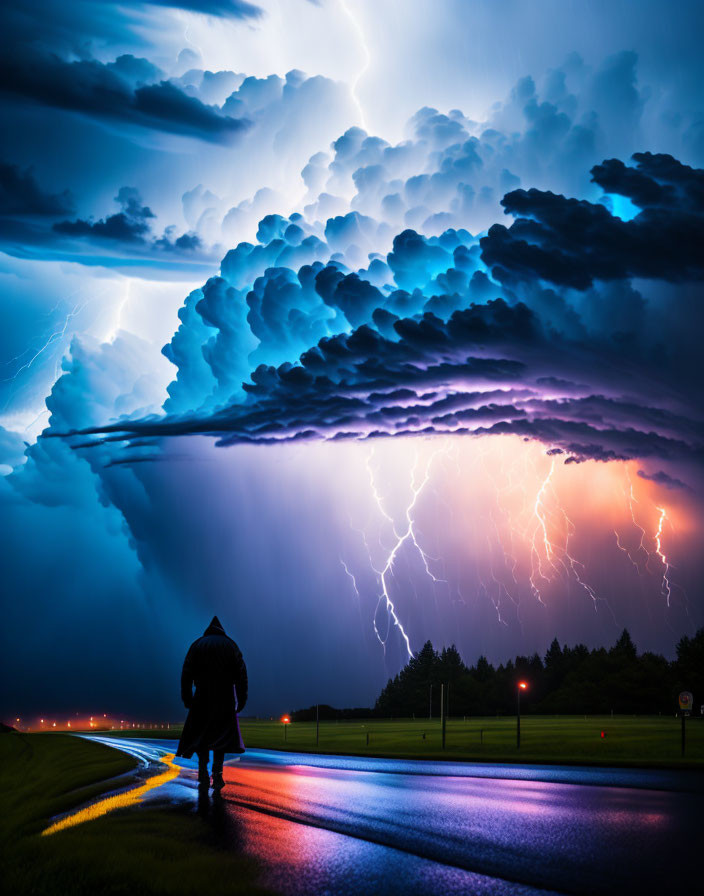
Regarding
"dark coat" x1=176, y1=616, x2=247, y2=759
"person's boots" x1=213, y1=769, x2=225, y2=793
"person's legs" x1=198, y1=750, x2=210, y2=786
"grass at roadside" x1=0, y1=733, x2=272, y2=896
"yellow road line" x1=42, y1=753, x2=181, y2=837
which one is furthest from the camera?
"person's legs" x1=198, y1=750, x2=210, y2=786

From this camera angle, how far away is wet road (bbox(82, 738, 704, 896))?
613 cm

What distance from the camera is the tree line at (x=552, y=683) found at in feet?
390

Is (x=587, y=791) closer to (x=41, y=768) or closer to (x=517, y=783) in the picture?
(x=517, y=783)

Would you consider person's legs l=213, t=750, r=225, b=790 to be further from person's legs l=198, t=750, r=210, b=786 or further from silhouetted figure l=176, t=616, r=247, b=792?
person's legs l=198, t=750, r=210, b=786

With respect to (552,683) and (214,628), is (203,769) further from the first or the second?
(552,683)

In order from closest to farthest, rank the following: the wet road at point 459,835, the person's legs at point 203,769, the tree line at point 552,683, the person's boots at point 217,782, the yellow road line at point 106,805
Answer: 1. the wet road at point 459,835
2. the yellow road line at point 106,805
3. the person's boots at point 217,782
4. the person's legs at point 203,769
5. the tree line at point 552,683

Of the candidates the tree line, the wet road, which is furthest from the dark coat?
the tree line

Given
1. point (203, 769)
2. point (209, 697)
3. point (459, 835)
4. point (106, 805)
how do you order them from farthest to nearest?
point (203, 769) → point (209, 697) → point (106, 805) → point (459, 835)

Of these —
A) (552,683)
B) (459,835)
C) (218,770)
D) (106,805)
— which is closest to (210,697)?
(218,770)

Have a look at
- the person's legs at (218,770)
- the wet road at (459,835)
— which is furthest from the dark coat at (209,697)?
the wet road at (459,835)

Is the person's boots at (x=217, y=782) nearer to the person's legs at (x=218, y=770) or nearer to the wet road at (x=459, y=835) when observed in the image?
the person's legs at (x=218, y=770)

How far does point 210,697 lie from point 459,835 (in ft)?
16.2

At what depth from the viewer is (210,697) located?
1223 cm

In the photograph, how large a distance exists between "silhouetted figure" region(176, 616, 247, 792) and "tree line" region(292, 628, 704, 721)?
349 ft
